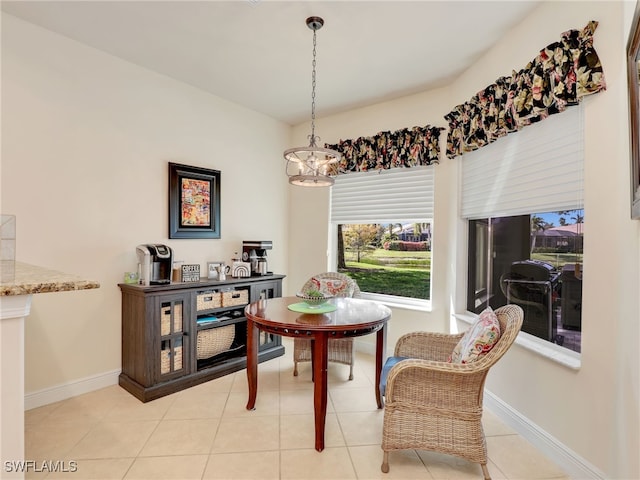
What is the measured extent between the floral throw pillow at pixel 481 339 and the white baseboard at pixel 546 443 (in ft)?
2.47

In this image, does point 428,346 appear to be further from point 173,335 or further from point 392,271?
point 173,335

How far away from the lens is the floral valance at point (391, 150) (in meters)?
3.35

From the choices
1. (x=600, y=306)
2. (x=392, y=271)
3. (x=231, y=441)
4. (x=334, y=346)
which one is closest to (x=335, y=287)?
(x=334, y=346)

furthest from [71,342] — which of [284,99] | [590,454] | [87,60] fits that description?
[590,454]

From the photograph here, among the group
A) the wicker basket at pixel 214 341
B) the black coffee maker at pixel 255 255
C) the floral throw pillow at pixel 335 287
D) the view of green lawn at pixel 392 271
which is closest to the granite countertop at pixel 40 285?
the wicker basket at pixel 214 341

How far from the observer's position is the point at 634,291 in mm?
1536

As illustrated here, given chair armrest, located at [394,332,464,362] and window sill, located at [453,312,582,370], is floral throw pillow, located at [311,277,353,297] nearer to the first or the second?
chair armrest, located at [394,332,464,362]

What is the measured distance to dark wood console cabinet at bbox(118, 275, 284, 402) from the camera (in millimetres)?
A: 2680

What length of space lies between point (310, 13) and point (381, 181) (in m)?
1.90

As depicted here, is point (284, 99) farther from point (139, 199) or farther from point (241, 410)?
point (241, 410)

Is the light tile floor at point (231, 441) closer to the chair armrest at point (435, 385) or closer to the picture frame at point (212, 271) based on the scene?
the chair armrest at point (435, 385)

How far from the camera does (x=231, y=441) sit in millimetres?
2125

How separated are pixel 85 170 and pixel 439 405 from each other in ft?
10.2

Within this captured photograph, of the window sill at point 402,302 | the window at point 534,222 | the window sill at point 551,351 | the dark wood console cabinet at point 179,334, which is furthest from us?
the window sill at point 402,302
